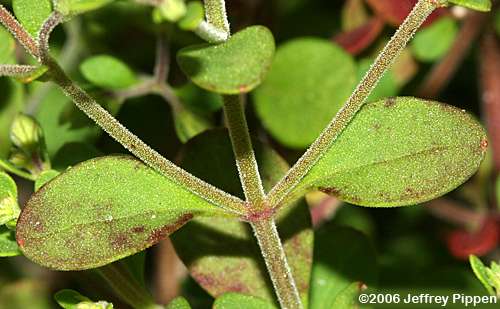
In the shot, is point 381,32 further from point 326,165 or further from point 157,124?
point 326,165

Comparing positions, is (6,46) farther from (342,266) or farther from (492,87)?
(492,87)

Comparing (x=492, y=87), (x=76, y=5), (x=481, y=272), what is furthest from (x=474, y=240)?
(x=76, y=5)

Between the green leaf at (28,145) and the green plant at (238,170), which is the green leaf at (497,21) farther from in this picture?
the green leaf at (28,145)

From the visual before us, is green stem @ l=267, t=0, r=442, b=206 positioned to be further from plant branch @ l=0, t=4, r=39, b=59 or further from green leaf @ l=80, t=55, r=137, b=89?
green leaf @ l=80, t=55, r=137, b=89

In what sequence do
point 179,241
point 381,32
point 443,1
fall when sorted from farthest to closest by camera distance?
point 381,32
point 179,241
point 443,1

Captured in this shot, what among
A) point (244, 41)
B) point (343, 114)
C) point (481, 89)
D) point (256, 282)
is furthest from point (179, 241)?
point (481, 89)

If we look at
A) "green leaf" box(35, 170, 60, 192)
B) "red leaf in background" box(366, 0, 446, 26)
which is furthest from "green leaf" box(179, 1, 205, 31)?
"red leaf in background" box(366, 0, 446, 26)

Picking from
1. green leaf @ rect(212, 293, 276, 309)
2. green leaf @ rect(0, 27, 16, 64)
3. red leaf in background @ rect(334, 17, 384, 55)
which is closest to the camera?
green leaf @ rect(212, 293, 276, 309)
